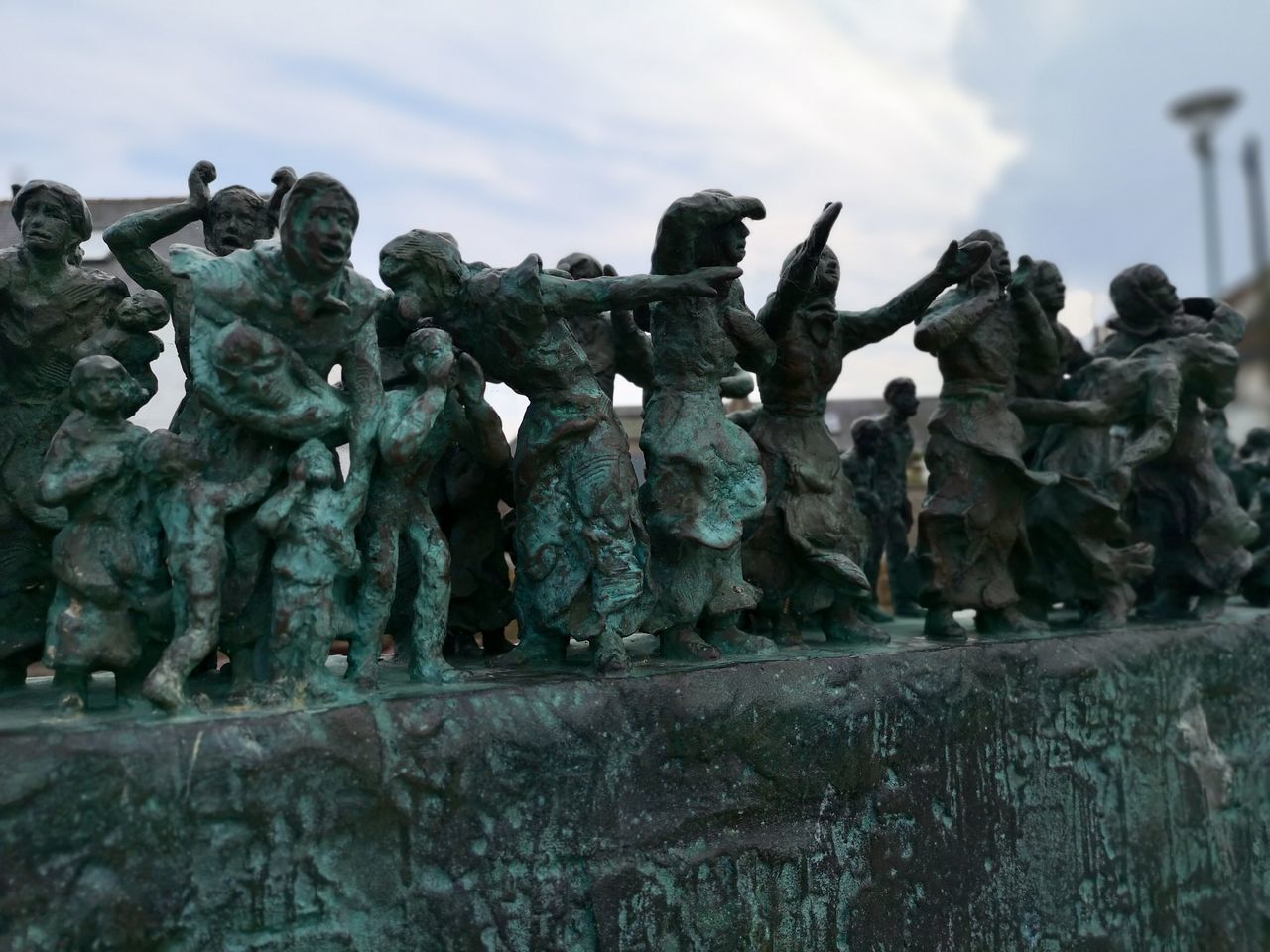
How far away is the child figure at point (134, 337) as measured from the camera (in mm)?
4070

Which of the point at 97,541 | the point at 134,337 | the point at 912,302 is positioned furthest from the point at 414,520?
the point at 912,302

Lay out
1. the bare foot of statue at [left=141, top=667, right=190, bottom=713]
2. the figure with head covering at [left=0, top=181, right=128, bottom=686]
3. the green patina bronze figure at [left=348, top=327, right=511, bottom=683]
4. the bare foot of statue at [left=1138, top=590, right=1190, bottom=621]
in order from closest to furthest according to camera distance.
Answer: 1. the bare foot of statue at [left=141, top=667, right=190, bottom=713]
2. the green patina bronze figure at [left=348, top=327, right=511, bottom=683]
3. the figure with head covering at [left=0, top=181, right=128, bottom=686]
4. the bare foot of statue at [left=1138, top=590, right=1190, bottom=621]

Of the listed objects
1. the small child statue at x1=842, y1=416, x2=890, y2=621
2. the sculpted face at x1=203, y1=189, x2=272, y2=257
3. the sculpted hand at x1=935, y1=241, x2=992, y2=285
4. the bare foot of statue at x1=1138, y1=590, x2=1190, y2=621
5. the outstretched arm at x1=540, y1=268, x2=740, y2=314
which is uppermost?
the sculpted face at x1=203, y1=189, x2=272, y2=257

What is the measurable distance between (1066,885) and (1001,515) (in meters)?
1.56

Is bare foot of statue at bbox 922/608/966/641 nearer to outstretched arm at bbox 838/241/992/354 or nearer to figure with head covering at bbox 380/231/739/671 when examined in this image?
outstretched arm at bbox 838/241/992/354

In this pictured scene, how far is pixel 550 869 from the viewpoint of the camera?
11.7 feet

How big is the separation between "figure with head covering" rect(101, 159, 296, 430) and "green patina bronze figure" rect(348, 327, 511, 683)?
987 mm

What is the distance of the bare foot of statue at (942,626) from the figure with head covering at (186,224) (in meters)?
3.15

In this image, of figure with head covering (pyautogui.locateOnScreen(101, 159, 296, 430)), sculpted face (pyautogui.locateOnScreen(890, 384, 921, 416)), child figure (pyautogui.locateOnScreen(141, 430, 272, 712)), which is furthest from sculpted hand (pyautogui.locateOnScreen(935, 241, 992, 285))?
child figure (pyautogui.locateOnScreen(141, 430, 272, 712))

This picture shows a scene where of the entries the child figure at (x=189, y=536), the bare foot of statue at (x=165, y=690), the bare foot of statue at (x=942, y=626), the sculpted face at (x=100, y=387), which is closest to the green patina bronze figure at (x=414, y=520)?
the child figure at (x=189, y=536)

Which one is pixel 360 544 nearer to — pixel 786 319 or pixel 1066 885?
pixel 786 319

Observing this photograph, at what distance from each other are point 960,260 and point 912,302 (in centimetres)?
27

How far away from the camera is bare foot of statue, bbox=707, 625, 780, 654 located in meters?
4.37

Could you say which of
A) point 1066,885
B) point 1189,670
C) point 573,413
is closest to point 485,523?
point 573,413
